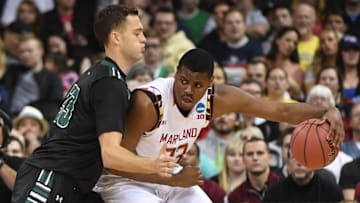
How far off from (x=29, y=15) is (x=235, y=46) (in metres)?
2.72

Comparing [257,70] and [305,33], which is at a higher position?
[305,33]

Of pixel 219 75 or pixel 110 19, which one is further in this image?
pixel 219 75

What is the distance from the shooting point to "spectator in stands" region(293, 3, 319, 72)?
11945 mm

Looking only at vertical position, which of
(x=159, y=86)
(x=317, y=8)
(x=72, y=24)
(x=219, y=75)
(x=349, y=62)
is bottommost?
(x=159, y=86)

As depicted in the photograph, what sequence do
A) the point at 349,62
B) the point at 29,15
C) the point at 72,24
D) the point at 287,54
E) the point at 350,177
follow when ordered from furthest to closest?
1. the point at 72,24
2. the point at 29,15
3. the point at 287,54
4. the point at 349,62
5. the point at 350,177

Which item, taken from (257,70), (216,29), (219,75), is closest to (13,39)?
(216,29)

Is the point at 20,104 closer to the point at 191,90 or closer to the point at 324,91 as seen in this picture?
the point at 324,91

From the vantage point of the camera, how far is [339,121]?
6.68 meters

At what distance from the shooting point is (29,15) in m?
12.9

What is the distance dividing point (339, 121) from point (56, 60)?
5902mm

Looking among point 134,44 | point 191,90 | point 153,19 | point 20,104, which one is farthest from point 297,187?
point 153,19

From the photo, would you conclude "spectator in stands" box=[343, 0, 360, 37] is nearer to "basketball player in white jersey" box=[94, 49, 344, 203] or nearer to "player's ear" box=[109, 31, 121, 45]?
"basketball player in white jersey" box=[94, 49, 344, 203]

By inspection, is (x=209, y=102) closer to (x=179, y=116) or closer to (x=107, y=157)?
(x=179, y=116)

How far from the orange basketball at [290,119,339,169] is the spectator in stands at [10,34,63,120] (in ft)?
15.5
